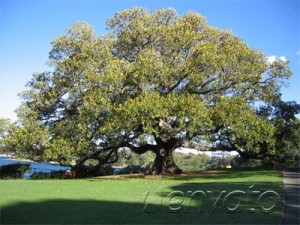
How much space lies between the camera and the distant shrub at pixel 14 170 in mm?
24375

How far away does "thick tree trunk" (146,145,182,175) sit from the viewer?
2528 cm

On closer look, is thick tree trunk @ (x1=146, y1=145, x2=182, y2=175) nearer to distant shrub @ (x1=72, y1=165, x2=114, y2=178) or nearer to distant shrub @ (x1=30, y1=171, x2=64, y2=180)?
distant shrub @ (x1=72, y1=165, x2=114, y2=178)

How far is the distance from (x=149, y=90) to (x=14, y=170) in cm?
1228

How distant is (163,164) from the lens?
25438 mm

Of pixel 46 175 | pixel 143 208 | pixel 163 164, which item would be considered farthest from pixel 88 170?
pixel 143 208

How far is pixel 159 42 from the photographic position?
2316 centimetres

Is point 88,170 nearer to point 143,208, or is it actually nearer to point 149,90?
point 149,90

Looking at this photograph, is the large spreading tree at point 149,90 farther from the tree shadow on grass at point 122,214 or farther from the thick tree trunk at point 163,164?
the tree shadow on grass at point 122,214

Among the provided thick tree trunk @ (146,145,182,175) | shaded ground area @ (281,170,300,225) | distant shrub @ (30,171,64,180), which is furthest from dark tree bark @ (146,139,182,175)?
shaded ground area @ (281,170,300,225)

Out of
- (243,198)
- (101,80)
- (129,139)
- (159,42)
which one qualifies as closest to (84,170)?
(129,139)

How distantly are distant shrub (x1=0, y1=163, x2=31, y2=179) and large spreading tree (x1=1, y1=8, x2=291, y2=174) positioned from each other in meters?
3.46

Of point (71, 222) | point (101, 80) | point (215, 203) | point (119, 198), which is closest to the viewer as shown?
point (71, 222)

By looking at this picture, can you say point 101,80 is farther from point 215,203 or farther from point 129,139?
point 215,203

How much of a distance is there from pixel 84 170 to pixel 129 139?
6812 millimetres
